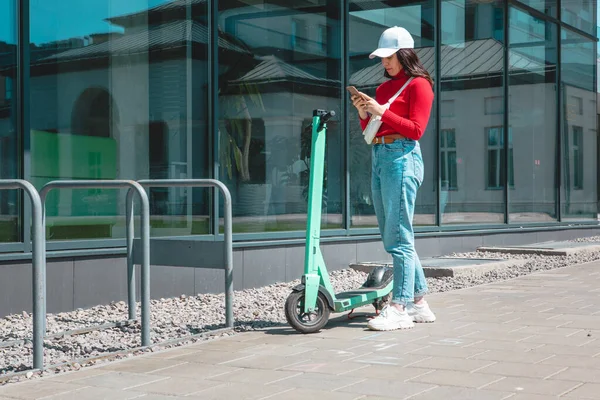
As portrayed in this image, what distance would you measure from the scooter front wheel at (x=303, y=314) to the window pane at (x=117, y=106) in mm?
2435

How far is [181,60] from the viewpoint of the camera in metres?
8.05

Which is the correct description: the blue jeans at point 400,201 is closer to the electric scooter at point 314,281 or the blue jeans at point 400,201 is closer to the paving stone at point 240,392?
the electric scooter at point 314,281

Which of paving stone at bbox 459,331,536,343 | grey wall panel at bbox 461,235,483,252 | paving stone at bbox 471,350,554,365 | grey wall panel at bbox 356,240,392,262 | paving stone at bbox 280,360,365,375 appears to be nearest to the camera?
paving stone at bbox 280,360,365,375

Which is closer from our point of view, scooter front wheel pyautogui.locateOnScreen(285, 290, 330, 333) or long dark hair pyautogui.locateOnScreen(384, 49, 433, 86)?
scooter front wheel pyautogui.locateOnScreen(285, 290, 330, 333)

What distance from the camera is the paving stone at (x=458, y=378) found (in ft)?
12.8

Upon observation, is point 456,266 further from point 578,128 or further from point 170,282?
point 578,128

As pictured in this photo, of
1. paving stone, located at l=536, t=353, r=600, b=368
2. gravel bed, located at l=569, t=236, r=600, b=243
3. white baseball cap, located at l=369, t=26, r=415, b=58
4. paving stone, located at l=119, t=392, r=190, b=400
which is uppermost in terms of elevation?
white baseball cap, located at l=369, t=26, r=415, b=58

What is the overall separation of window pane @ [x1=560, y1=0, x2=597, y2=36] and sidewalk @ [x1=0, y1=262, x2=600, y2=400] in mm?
10802

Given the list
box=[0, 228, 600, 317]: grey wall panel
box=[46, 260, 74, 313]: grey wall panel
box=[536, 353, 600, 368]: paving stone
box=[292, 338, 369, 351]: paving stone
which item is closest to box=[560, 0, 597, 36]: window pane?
box=[0, 228, 600, 317]: grey wall panel

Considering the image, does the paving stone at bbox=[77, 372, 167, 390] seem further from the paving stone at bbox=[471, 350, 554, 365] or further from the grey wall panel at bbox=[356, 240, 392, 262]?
the grey wall panel at bbox=[356, 240, 392, 262]

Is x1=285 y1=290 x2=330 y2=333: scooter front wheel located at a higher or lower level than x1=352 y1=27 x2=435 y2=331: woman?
lower

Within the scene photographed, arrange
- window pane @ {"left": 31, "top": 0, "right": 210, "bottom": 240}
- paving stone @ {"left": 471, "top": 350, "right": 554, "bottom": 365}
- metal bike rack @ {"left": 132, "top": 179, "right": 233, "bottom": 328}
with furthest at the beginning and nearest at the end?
window pane @ {"left": 31, "top": 0, "right": 210, "bottom": 240} < metal bike rack @ {"left": 132, "top": 179, "right": 233, "bottom": 328} < paving stone @ {"left": 471, "top": 350, "right": 554, "bottom": 365}

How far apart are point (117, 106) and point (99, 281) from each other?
1603 millimetres

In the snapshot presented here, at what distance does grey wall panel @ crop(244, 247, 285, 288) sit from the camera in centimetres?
822
